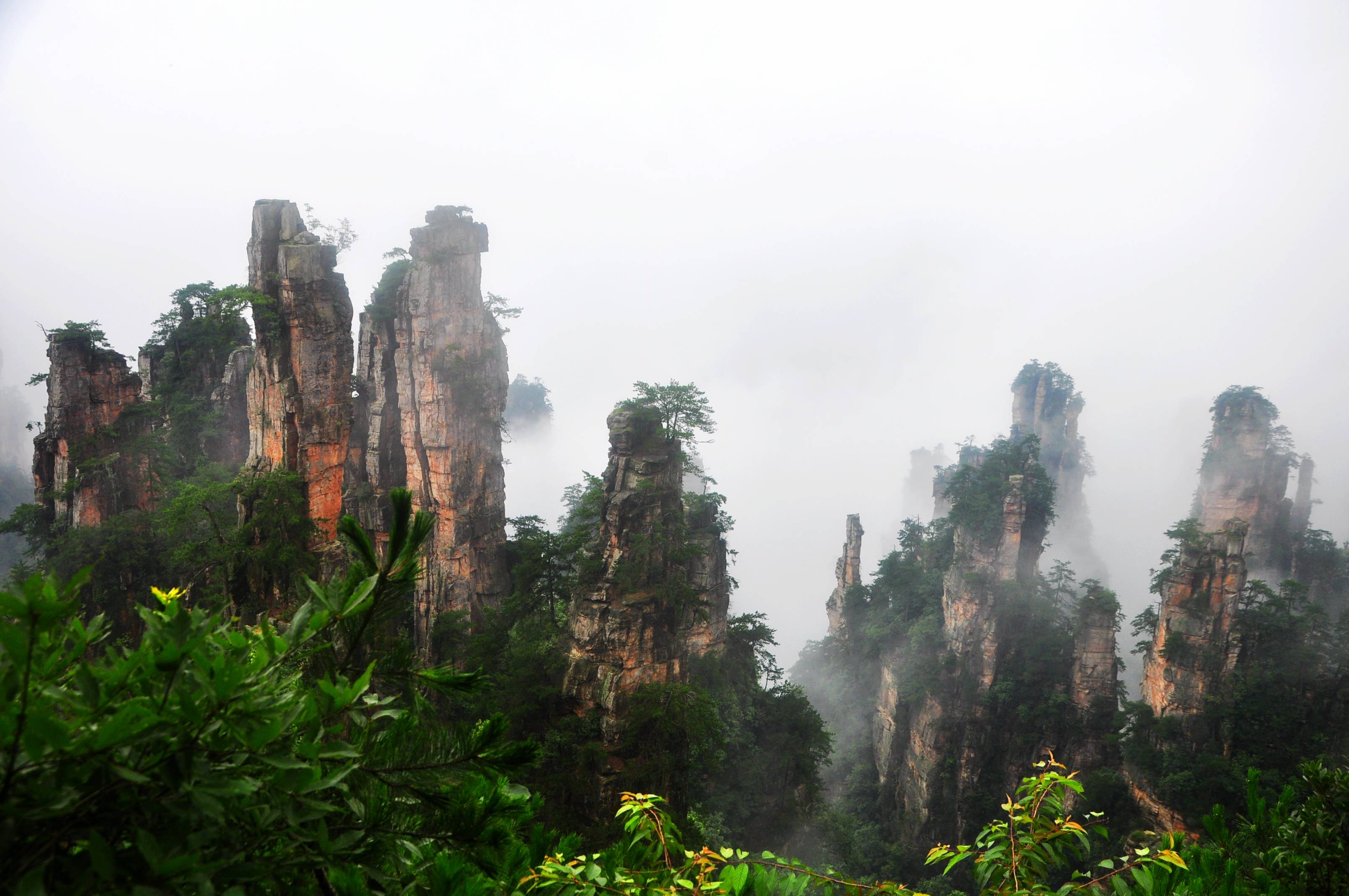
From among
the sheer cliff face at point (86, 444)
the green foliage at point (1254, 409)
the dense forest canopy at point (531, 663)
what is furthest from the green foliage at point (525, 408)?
the green foliage at point (1254, 409)

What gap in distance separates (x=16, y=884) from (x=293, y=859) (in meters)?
0.37

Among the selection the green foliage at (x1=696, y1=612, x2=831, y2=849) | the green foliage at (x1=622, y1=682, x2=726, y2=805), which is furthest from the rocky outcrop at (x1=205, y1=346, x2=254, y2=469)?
the green foliage at (x1=696, y1=612, x2=831, y2=849)

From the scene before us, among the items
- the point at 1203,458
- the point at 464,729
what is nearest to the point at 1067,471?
the point at 1203,458

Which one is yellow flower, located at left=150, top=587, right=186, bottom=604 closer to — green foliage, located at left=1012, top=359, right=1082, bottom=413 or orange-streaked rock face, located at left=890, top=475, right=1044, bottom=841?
orange-streaked rock face, located at left=890, top=475, right=1044, bottom=841

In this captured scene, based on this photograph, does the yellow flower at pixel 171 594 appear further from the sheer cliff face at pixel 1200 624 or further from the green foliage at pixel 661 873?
the sheer cliff face at pixel 1200 624

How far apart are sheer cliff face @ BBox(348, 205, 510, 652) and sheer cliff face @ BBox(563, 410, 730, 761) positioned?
16.2 feet

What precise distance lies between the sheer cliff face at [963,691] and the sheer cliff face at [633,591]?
11831 mm

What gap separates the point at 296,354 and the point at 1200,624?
2597cm

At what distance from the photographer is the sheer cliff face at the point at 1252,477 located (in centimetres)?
2755

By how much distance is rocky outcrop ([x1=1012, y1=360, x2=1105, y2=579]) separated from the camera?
4109cm

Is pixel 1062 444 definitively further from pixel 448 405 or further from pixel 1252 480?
pixel 448 405

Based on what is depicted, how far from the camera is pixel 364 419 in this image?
22031mm

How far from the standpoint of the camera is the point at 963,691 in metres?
24.3

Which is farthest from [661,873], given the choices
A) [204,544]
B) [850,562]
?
[850,562]
